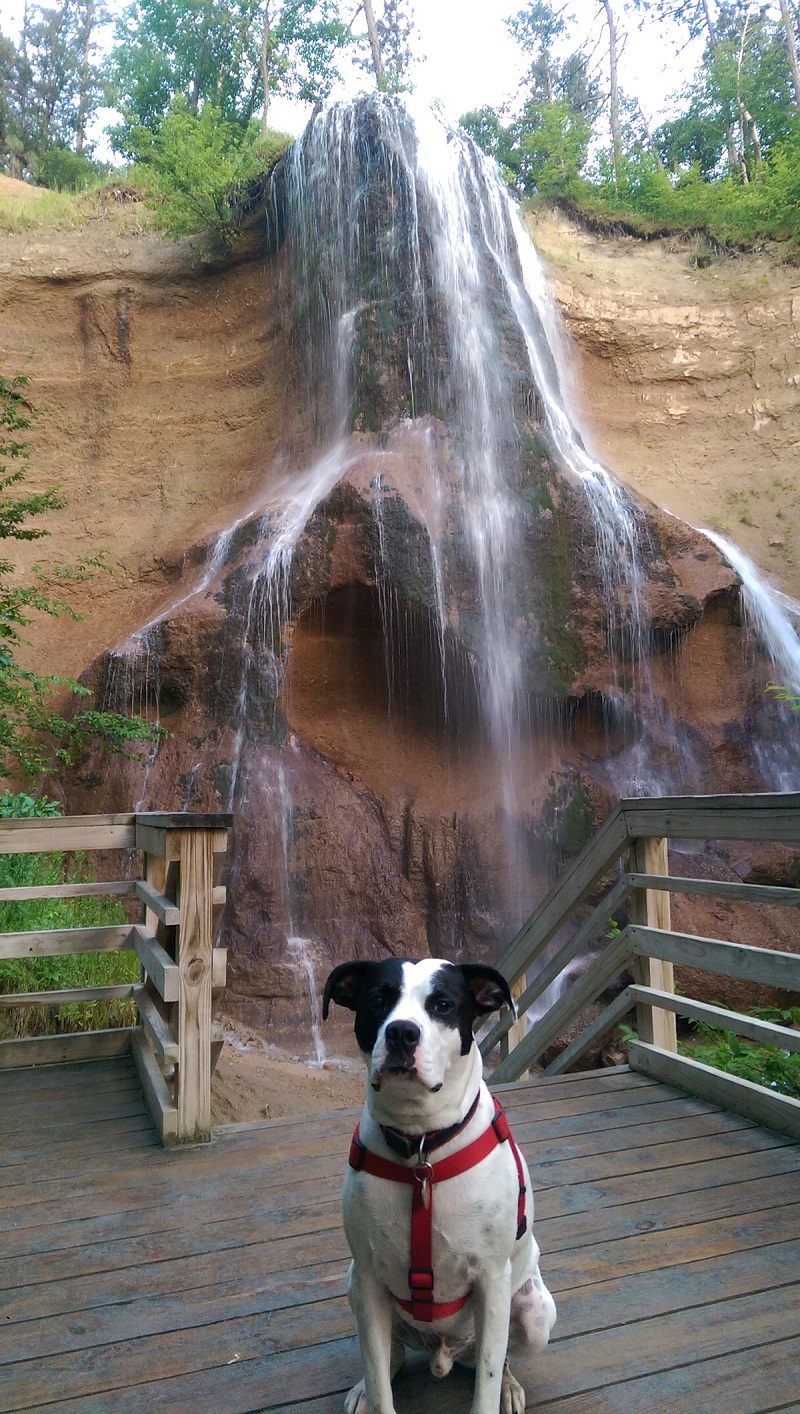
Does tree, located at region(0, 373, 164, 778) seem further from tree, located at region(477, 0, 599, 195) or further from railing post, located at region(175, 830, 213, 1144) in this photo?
tree, located at region(477, 0, 599, 195)

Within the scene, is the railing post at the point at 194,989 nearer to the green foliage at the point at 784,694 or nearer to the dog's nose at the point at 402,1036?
the dog's nose at the point at 402,1036

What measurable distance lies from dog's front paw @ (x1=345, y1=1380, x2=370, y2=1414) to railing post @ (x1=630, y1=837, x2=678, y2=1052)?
8.51ft

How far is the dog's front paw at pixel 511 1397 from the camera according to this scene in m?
1.97

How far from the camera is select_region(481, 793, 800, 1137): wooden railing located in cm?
341

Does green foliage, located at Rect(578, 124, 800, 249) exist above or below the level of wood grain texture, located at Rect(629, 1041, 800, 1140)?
above

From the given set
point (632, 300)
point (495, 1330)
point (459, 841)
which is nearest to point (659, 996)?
point (495, 1330)

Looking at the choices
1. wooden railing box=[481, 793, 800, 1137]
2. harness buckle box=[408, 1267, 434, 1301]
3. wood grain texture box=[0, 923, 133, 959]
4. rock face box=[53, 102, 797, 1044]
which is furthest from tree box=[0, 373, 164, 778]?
harness buckle box=[408, 1267, 434, 1301]

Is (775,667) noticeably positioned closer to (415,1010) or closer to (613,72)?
(415,1010)

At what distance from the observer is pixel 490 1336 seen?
185 cm

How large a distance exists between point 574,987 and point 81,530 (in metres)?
12.3

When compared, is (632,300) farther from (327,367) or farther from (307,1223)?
(307,1223)

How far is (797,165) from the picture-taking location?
55.0ft

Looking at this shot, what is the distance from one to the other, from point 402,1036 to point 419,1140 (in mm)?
258

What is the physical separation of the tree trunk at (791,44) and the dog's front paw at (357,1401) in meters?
24.3
